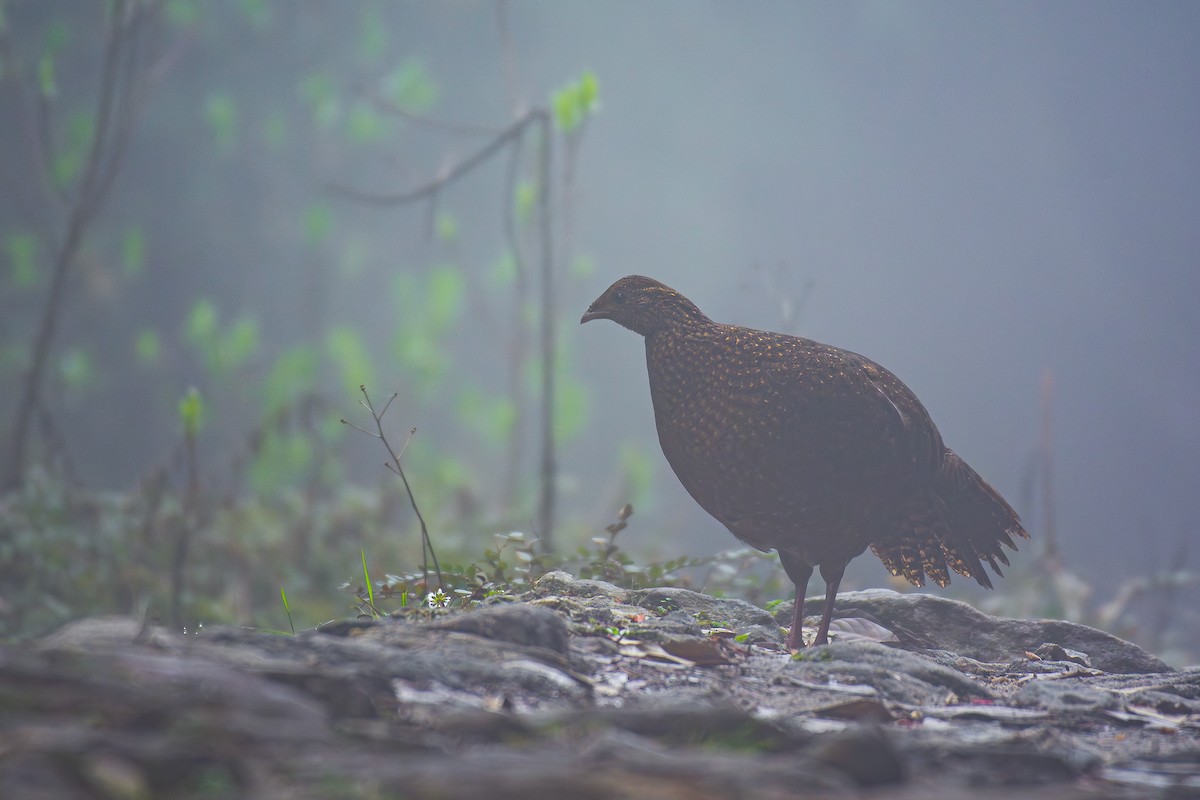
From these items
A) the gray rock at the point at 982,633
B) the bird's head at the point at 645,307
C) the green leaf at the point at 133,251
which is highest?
the green leaf at the point at 133,251

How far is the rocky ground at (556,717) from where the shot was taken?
1.49 meters

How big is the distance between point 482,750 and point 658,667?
126cm

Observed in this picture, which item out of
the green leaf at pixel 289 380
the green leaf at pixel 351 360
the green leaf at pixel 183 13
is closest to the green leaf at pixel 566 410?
the green leaf at pixel 351 360

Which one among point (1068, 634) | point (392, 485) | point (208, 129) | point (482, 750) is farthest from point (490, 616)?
point (208, 129)

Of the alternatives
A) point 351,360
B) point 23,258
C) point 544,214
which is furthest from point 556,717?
point 23,258

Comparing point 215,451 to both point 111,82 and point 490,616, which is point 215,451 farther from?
point 490,616

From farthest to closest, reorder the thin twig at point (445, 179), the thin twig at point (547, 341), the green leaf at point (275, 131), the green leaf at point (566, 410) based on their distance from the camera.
→ 1. the green leaf at point (275, 131)
2. the green leaf at point (566, 410)
3. the thin twig at point (547, 341)
4. the thin twig at point (445, 179)

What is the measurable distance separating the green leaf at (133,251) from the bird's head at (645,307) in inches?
464

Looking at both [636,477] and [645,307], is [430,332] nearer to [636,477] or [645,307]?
[636,477]

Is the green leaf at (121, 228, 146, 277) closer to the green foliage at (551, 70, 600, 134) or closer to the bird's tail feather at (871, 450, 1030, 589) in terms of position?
the green foliage at (551, 70, 600, 134)

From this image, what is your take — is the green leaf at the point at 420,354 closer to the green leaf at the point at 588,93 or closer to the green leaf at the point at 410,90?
the green leaf at the point at 410,90

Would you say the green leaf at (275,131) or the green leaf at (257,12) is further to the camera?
the green leaf at (275,131)

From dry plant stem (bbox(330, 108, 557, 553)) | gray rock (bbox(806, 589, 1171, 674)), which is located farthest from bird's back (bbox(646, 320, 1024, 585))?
dry plant stem (bbox(330, 108, 557, 553))

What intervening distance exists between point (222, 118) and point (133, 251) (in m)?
2.43
